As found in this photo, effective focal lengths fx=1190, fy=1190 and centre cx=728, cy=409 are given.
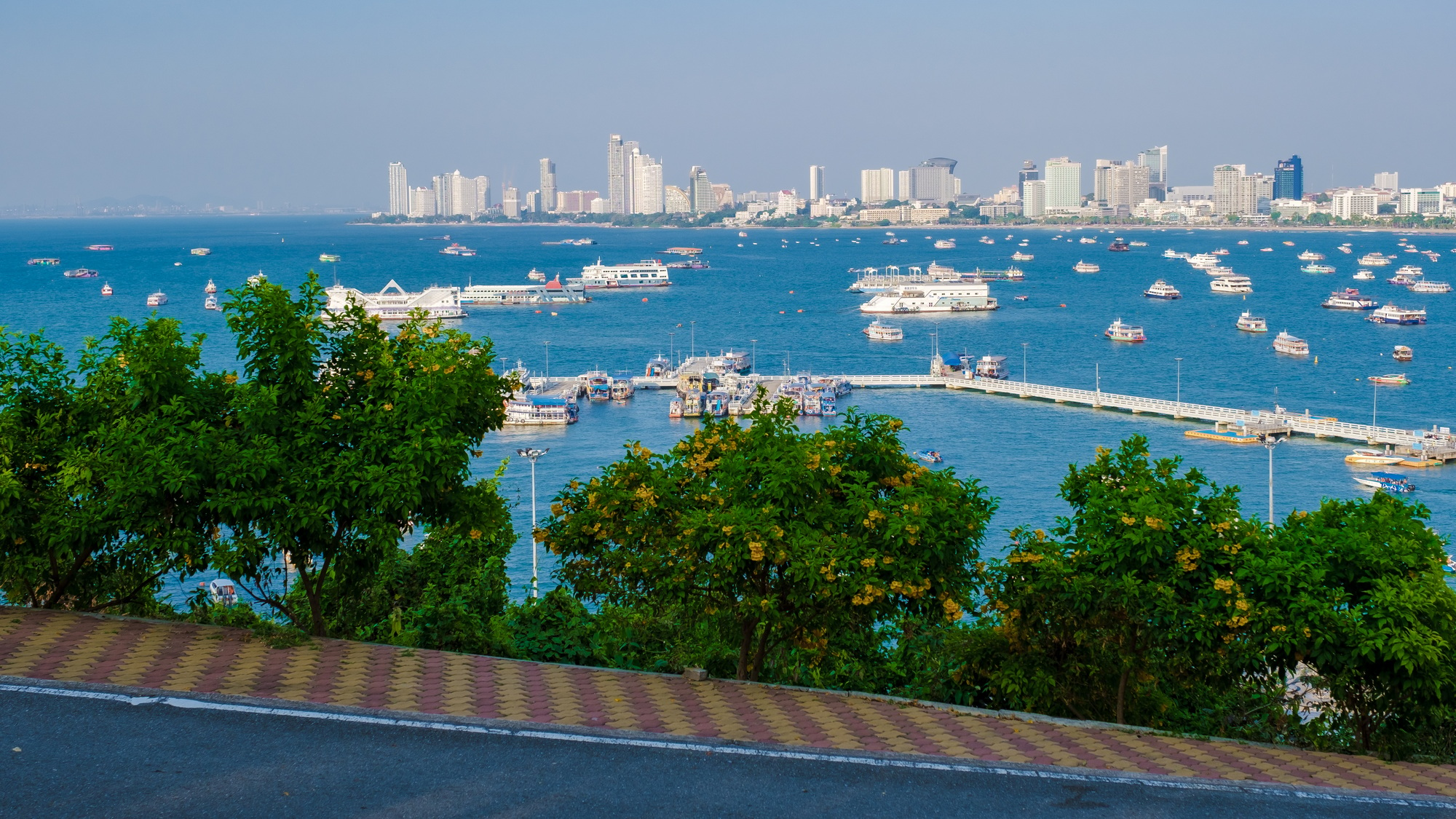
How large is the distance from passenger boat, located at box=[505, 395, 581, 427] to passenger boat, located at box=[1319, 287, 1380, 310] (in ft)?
144

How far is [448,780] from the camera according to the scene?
14.4 feet

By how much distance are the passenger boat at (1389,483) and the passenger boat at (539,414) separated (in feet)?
61.4

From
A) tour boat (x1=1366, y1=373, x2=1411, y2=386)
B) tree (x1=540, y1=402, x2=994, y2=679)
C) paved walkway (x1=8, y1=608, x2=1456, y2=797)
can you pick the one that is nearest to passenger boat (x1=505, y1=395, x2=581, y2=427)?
tour boat (x1=1366, y1=373, x2=1411, y2=386)

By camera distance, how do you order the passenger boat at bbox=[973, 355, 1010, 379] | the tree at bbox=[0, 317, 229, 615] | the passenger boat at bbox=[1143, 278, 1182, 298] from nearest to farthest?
the tree at bbox=[0, 317, 229, 615] < the passenger boat at bbox=[973, 355, 1010, 379] < the passenger boat at bbox=[1143, 278, 1182, 298]

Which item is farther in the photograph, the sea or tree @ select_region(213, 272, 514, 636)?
the sea

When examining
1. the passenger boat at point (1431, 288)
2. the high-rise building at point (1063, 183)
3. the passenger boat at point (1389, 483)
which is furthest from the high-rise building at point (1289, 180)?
the passenger boat at point (1389, 483)

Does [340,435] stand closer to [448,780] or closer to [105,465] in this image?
[105,465]

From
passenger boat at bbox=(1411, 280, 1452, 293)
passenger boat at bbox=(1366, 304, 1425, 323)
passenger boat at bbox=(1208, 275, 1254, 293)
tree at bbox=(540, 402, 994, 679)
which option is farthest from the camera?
passenger boat at bbox=(1208, 275, 1254, 293)

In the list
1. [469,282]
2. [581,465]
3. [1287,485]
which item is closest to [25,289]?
[469,282]

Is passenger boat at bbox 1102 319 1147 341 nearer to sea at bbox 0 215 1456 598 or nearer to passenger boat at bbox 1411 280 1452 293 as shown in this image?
sea at bbox 0 215 1456 598

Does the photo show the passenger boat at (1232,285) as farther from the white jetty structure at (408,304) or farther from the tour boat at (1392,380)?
the white jetty structure at (408,304)

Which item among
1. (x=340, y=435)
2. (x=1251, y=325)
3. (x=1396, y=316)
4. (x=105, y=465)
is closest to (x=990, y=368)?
(x=1251, y=325)

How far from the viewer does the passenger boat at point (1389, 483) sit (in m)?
22.7

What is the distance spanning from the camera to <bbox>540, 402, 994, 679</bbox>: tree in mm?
5887
